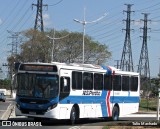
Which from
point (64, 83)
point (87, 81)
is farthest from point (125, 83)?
point (64, 83)

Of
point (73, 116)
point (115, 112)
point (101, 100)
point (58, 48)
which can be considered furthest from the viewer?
point (58, 48)

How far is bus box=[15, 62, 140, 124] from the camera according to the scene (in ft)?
77.3

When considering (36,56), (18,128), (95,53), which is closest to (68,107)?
(18,128)

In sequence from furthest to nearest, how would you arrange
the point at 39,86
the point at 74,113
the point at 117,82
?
the point at 117,82 < the point at 74,113 < the point at 39,86

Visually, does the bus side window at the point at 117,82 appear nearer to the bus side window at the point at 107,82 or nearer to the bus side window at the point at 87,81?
the bus side window at the point at 107,82

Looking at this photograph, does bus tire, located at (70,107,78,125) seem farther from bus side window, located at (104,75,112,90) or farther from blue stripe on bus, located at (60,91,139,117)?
bus side window, located at (104,75,112,90)

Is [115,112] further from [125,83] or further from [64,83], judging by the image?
[64,83]

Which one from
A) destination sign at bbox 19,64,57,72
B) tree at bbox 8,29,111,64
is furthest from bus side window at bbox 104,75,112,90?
tree at bbox 8,29,111,64

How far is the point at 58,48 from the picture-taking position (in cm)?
8306

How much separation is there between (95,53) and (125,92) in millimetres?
55923

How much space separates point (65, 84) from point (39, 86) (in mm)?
1241

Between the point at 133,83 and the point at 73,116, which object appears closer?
the point at 73,116

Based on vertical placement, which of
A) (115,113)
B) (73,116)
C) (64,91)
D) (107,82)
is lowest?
(115,113)

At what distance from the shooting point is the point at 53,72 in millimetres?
23719
